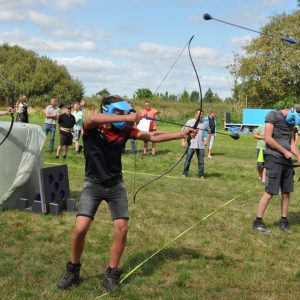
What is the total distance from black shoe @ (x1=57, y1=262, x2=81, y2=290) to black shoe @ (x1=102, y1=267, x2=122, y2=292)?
0.27m

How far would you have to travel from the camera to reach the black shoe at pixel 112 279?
4.57 m

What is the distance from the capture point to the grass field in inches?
185

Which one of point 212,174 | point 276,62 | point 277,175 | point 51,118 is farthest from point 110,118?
point 276,62

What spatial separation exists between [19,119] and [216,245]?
44.3ft

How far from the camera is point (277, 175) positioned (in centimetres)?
688

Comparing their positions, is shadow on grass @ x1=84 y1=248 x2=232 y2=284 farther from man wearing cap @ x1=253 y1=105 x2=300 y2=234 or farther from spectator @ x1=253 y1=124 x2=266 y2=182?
spectator @ x1=253 y1=124 x2=266 y2=182

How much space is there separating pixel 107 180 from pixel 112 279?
37.1 inches

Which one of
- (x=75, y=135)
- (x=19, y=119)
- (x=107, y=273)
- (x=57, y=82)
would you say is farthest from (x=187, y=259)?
(x=57, y=82)

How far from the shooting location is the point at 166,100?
1951 inches

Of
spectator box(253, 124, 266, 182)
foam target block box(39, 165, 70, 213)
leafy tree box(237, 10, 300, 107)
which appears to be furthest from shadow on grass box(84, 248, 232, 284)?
leafy tree box(237, 10, 300, 107)

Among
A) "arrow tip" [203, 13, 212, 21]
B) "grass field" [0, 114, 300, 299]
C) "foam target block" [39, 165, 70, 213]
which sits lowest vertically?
"grass field" [0, 114, 300, 299]

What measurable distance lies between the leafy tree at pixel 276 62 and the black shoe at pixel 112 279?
4223 cm

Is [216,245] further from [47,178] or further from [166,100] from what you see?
[166,100]

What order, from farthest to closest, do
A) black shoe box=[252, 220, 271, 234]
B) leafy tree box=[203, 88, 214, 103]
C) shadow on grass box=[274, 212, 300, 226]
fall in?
1. leafy tree box=[203, 88, 214, 103]
2. shadow on grass box=[274, 212, 300, 226]
3. black shoe box=[252, 220, 271, 234]
